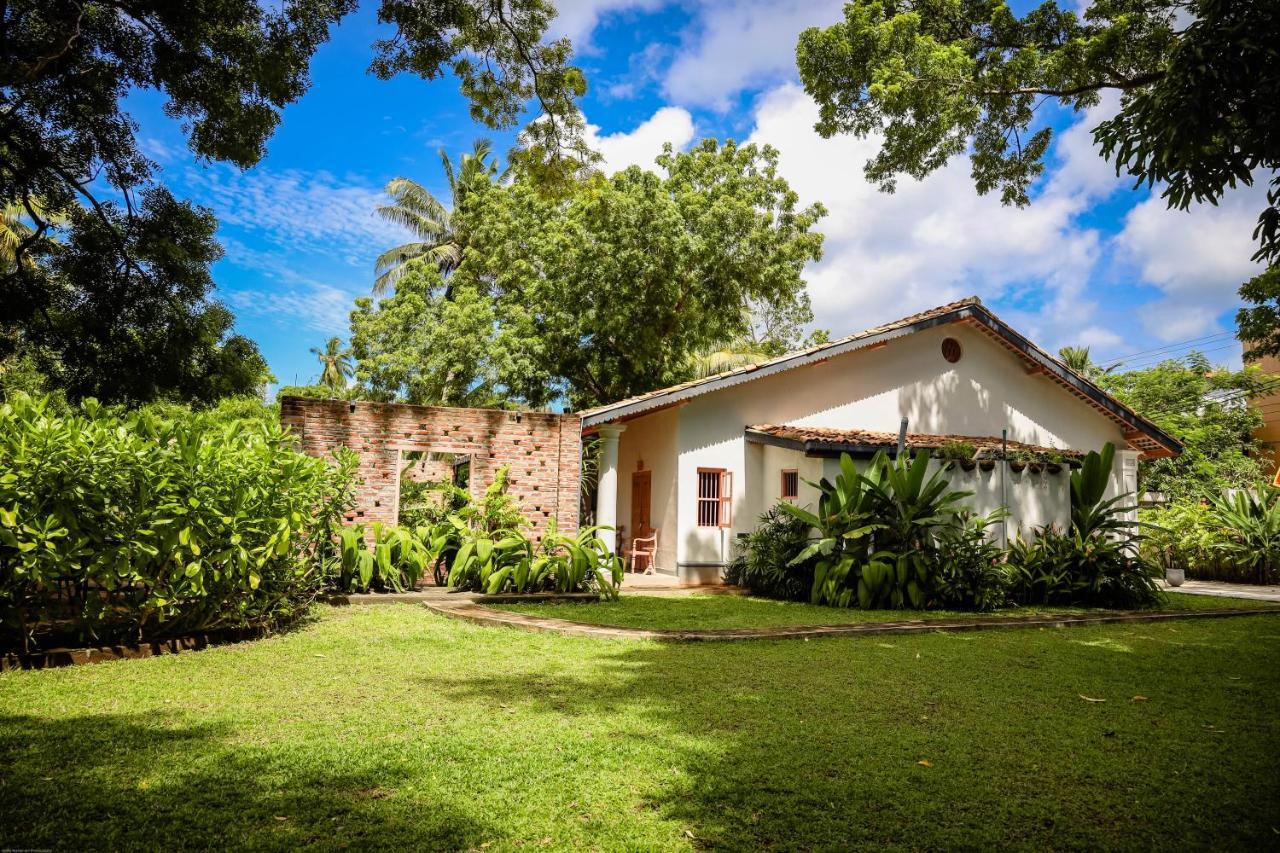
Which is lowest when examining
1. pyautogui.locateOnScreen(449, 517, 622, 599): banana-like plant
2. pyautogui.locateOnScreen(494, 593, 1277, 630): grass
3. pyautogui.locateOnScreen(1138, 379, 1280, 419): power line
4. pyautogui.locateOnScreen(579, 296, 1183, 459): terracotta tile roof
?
pyautogui.locateOnScreen(494, 593, 1277, 630): grass

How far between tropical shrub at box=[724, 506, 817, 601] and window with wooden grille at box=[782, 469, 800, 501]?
2.79 ft

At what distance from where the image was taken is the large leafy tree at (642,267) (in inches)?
838

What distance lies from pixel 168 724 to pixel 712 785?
3.04 metres

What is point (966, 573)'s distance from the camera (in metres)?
10.7

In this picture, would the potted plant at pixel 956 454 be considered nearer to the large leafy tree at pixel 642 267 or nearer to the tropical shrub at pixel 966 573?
the tropical shrub at pixel 966 573

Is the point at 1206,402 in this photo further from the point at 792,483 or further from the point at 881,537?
the point at 881,537

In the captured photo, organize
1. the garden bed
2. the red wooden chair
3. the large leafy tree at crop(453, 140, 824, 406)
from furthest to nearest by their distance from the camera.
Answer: the large leafy tree at crop(453, 140, 824, 406)
the red wooden chair
the garden bed

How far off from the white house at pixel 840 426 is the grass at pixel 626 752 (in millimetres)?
7451

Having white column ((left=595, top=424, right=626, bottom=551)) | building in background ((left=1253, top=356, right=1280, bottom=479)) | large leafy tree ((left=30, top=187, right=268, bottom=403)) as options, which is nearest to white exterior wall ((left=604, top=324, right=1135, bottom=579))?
white column ((left=595, top=424, right=626, bottom=551))

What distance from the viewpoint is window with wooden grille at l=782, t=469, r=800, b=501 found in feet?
48.7

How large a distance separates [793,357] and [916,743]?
1108 centimetres

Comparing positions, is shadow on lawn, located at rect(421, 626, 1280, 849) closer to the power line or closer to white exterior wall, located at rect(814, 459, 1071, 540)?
white exterior wall, located at rect(814, 459, 1071, 540)

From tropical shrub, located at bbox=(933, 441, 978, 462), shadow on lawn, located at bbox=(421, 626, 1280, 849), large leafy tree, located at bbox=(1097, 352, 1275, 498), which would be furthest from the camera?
large leafy tree, located at bbox=(1097, 352, 1275, 498)

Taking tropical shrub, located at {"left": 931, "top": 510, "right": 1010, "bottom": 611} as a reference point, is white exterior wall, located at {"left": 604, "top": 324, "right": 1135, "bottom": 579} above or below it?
above
